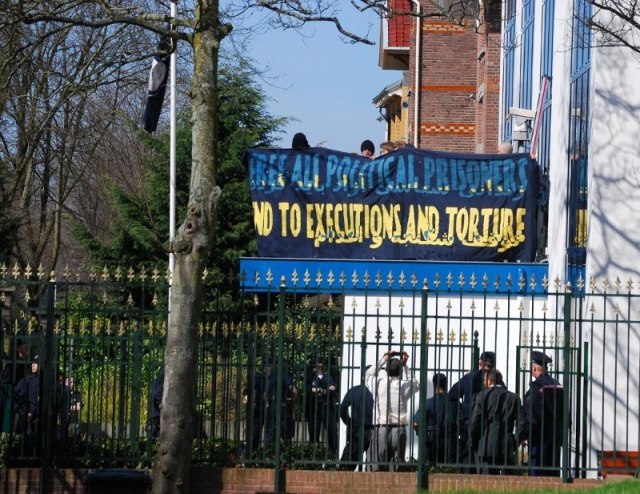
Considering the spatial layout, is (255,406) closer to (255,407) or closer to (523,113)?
(255,407)

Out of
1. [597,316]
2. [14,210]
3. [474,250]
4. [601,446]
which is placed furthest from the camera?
[14,210]

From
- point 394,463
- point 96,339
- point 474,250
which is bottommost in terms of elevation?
point 394,463

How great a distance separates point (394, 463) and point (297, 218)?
5.60 metres

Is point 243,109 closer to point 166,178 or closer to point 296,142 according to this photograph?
point 166,178

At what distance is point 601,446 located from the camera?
549 inches

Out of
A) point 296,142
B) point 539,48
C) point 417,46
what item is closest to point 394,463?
point 296,142

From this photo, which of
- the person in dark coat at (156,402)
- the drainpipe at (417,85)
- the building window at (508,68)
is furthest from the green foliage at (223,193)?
the person in dark coat at (156,402)

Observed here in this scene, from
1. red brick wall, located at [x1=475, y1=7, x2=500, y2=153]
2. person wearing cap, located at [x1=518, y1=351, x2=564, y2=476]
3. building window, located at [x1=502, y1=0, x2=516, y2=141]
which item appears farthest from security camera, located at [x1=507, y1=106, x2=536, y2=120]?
person wearing cap, located at [x1=518, y1=351, x2=564, y2=476]

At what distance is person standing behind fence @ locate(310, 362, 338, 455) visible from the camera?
13.1 metres

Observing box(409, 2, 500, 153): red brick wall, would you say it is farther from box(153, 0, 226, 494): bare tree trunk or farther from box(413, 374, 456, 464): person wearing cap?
box(153, 0, 226, 494): bare tree trunk

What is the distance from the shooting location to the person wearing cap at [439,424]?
515 inches

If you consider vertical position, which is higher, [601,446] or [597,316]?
[597,316]

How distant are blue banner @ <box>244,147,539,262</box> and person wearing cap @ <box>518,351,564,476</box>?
4.44m

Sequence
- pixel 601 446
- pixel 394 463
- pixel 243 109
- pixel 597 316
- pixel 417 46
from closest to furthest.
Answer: pixel 394 463
pixel 601 446
pixel 597 316
pixel 243 109
pixel 417 46
